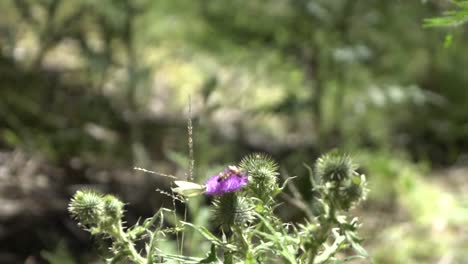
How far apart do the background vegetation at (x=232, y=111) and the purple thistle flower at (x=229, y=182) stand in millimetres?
1414

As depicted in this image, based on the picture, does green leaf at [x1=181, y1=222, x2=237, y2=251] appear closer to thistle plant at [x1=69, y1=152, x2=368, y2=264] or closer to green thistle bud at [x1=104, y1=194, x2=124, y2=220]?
thistle plant at [x1=69, y1=152, x2=368, y2=264]

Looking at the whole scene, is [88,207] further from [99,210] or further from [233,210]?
[233,210]

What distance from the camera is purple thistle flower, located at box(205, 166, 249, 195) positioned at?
1.04m

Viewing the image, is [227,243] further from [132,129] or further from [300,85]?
[300,85]

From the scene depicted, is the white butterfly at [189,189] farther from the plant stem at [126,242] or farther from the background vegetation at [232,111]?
the background vegetation at [232,111]

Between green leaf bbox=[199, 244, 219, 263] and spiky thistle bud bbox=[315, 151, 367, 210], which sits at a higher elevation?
spiky thistle bud bbox=[315, 151, 367, 210]

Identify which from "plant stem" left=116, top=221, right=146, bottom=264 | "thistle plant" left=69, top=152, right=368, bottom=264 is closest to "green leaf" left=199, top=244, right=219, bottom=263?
"thistle plant" left=69, top=152, right=368, bottom=264

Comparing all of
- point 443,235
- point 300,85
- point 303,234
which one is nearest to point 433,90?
Answer: point 300,85

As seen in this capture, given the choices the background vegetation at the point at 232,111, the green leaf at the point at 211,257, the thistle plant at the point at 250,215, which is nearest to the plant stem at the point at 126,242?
the thistle plant at the point at 250,215

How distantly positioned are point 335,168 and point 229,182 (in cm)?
17

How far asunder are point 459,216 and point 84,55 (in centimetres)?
210

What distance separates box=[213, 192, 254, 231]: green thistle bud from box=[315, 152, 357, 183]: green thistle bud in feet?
0.47

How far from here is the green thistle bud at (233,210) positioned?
1.10 metres

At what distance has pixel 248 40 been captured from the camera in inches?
160
